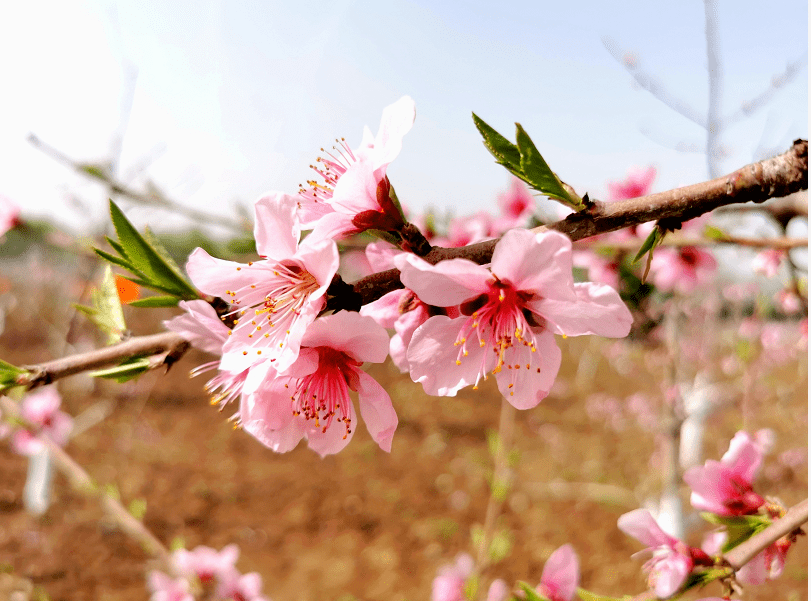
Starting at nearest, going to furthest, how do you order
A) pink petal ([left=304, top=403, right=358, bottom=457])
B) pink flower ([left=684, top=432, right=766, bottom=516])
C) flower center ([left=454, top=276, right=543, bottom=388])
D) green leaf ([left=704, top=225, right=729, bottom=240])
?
flower center ([left=454, top=276, right=543, bottom=388]) → pink petal ([left=304, top=403, right=358, bottom=457]) → pink flower ([left=684, top=432, right=766, bottom=516]) → green leaf ([left=704, top=225, right=729, bottom=240])

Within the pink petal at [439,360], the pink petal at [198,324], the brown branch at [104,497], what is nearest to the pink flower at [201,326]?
the pink petal at [198,324]

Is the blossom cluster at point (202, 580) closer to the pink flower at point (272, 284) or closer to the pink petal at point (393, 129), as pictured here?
the pink flower at point (272, 284)

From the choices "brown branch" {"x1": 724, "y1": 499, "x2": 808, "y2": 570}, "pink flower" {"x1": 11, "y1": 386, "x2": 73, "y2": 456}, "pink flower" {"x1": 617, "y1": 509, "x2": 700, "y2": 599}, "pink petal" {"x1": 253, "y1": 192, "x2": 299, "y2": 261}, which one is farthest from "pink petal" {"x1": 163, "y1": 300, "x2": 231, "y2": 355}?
"pink flower" {"x1": 11, "y1": 386, "x2": 73, "y2": 456}

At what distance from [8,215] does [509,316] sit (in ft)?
6.88

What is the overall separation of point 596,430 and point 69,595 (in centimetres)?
555

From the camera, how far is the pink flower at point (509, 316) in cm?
48

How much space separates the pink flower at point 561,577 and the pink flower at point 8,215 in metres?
2.08

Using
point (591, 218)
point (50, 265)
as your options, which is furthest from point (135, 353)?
point (50, 265)

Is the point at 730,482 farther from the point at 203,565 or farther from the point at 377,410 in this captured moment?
the point at 203,565

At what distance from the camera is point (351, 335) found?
0.56 metres

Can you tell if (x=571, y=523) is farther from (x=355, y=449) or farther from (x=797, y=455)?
(x=797, y=455)

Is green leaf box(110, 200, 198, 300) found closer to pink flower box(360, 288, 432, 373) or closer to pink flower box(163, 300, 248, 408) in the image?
pink flower box(163, 300, 248, 408)

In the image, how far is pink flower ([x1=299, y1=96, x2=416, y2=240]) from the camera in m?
0.56

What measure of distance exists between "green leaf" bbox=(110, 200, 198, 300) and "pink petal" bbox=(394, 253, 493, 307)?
1.09 feet
